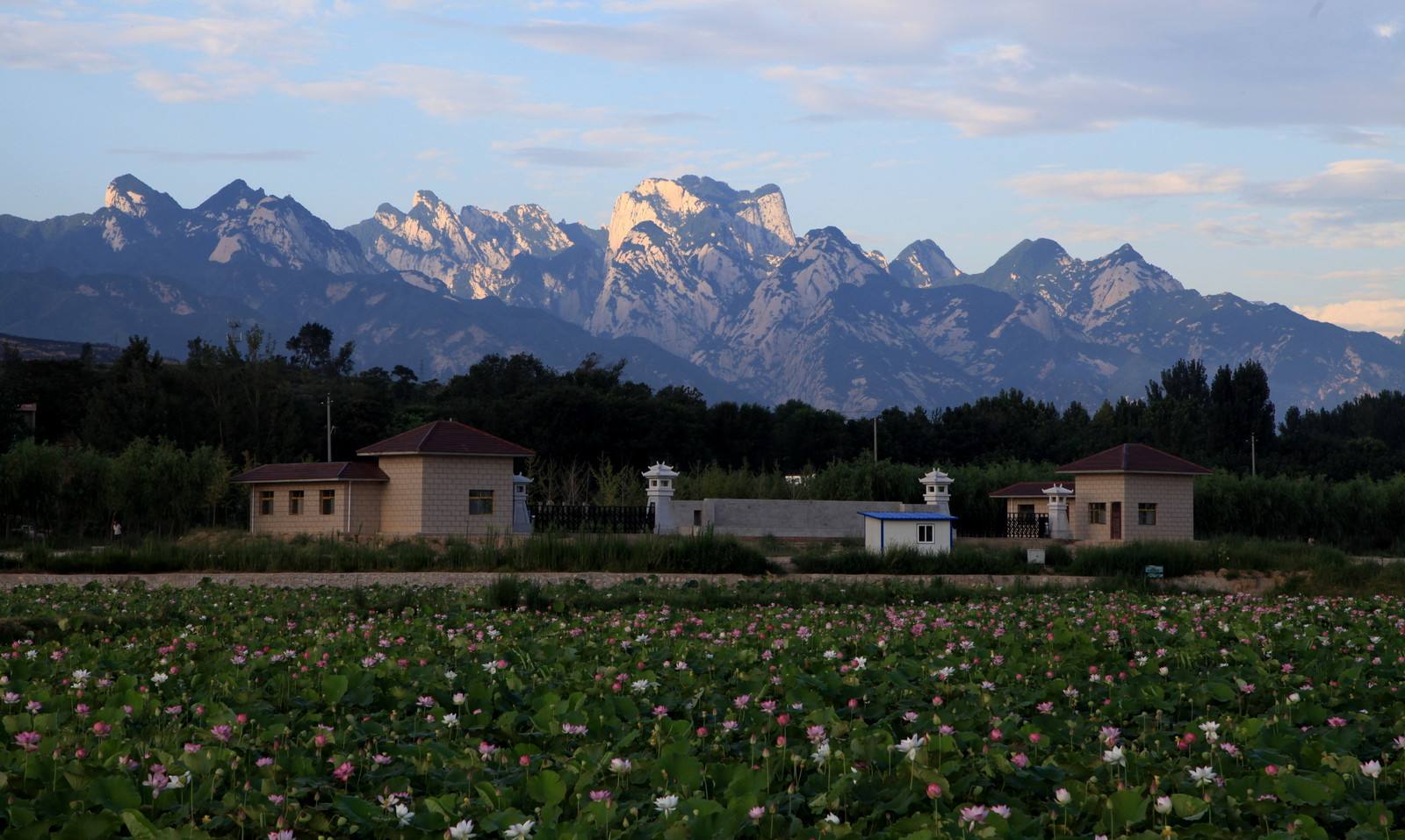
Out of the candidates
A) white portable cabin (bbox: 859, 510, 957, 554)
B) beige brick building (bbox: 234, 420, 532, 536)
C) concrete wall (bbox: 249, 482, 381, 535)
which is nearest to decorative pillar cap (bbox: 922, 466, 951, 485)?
white portable cabin (bbox: 859, 510, 957, 554)

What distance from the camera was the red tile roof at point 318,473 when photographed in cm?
3362

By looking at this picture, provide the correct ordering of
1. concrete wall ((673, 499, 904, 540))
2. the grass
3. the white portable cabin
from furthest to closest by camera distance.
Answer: concrete wall ((673, 499, 904, 540)) < the white portable cabin < the grass

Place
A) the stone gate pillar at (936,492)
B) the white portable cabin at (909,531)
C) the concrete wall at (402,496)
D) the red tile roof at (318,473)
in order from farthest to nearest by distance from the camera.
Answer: the stone gate pillar at (936,492) < the red tile roof at (318,473) < the concrete wall at (402,496) < the white portable cabin at (909,531)

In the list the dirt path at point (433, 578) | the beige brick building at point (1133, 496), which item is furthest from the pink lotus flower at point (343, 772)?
the beige brick building at point (1133, 496)

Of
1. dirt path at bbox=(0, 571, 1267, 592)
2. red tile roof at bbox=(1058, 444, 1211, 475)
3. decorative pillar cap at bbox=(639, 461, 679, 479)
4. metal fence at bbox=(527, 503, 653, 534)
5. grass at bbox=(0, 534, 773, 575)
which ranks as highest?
red tile roof at bbox=(1058, 444, 1211, 475)

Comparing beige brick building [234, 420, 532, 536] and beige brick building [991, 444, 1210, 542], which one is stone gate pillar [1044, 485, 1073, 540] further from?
beige brick building [234, 420, 532, 536]

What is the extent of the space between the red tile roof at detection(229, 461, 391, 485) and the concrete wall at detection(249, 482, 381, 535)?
20 cm

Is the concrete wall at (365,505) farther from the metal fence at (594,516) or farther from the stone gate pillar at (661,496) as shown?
the stone gate pillar at (661,496)

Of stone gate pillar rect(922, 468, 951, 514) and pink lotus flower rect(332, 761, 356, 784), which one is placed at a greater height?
stone gate pillar rect(922, 468, 951, 514)

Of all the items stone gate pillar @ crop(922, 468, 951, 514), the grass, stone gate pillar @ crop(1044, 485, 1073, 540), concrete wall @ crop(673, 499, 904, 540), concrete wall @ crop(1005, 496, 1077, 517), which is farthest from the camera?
concrete wall @ crop(1005, 496, 1077, 517)

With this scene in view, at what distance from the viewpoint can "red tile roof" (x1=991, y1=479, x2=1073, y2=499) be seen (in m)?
40.1

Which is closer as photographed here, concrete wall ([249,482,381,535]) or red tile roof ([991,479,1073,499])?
concrete wall ([249,482,381,535])

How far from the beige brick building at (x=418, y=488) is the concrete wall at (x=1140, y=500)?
15.8 metres

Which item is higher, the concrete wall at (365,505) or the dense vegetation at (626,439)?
the dense vegetation at (626,439)
